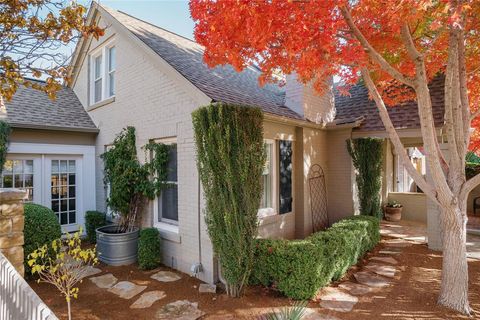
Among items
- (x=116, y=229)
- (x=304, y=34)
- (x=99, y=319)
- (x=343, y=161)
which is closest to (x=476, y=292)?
(x=343, y=161)

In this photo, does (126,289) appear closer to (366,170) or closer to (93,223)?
(93,223)

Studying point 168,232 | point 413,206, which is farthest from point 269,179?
point 413,206

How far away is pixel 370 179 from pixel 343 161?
3.33ft

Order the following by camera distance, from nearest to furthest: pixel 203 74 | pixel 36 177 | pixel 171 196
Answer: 1. pixel 171 196
2. pixel 203 74
3. pixel 36 177

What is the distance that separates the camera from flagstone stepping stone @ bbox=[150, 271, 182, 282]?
18.6ft

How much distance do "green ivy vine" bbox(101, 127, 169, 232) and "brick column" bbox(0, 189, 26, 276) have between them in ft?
9.59

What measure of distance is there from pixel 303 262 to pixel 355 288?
132cm

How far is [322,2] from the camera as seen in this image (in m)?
4.02

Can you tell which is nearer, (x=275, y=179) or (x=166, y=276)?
(x=166, y=276)

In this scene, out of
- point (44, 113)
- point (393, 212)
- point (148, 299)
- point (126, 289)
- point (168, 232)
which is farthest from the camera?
point (393, 212)

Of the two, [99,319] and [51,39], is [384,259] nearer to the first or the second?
[99,319]

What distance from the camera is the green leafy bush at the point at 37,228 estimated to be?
5.62 m

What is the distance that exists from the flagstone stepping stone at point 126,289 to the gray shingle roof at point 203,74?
12.8 feet

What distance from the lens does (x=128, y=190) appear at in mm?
6766
